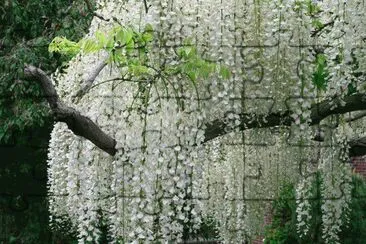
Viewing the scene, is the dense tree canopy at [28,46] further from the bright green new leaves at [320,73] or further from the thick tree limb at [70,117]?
the thick tree limb at [70,117]

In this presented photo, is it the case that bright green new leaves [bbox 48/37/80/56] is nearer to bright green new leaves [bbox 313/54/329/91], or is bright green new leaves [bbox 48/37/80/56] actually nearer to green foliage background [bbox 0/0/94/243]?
bright green new leaves [bbox 313/54/329/91]

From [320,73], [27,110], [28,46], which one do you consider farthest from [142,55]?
[28,46]

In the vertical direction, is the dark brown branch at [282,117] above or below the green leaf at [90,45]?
below

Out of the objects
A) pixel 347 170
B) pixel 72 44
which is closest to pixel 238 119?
pixel 72 44

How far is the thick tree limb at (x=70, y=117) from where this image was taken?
3.63 meters

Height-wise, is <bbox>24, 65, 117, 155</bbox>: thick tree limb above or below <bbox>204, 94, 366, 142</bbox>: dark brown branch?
below

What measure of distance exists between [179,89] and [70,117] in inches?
33.2

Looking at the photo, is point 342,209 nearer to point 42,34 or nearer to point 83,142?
point 83,142

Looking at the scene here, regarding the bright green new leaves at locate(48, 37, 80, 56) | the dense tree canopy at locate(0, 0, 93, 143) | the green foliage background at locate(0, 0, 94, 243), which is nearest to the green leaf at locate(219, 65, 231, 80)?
the bright green new leaves at locate(48, 37, 80, 56)

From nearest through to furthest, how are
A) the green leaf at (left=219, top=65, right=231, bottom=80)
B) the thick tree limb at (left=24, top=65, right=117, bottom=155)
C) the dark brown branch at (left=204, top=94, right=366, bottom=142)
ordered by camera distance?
the thick tree limb at (left=24, top=65, right=117, bottom=155)
the green leaf at (left=219, top=65, right=231, bottom=80)
the dark brown branch at (left=204, top=94, right=366, bottom=142)

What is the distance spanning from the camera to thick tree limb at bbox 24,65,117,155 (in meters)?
3.63

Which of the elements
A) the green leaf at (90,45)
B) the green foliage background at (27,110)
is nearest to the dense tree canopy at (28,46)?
the green foliage background at (27,110)

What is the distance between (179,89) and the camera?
4441 mm

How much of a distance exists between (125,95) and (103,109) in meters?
0.19
